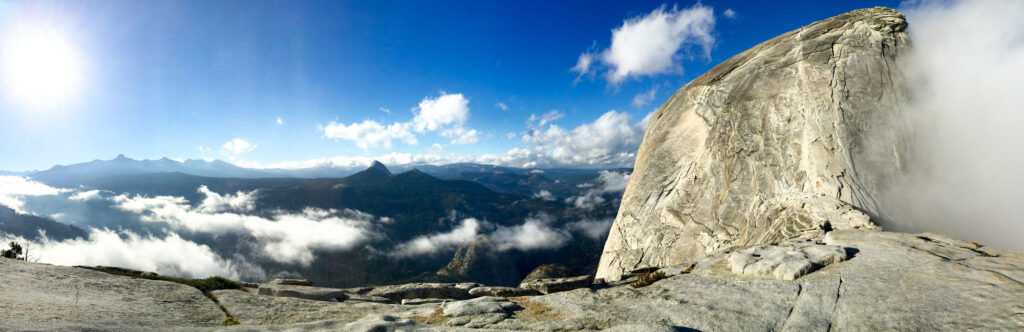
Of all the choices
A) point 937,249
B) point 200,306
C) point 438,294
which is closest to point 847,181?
point 937,249

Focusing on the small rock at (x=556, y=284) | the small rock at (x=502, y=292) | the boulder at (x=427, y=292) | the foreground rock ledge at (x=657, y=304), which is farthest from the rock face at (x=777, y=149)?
the boulder at (x=427, y=292)

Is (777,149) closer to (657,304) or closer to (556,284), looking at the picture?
(657,304)

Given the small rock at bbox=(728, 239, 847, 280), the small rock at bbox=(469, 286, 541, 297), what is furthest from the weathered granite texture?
the small rock at bbox=(728, 239, 847, 280)

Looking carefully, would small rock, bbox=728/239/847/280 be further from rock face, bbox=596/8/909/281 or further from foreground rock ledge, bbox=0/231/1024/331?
rock face, bbox=596/8/909/281

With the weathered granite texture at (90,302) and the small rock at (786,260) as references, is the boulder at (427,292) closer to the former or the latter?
the weathered granite texture at (90,302)

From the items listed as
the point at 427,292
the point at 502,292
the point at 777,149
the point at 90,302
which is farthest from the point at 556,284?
the point at 777,149

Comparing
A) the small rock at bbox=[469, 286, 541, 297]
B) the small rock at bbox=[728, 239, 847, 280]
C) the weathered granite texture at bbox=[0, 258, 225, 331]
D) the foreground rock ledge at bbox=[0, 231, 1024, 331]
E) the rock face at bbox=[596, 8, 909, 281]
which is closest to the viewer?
the weathered granite texture at bbox=[0, 258, 225, 331]
